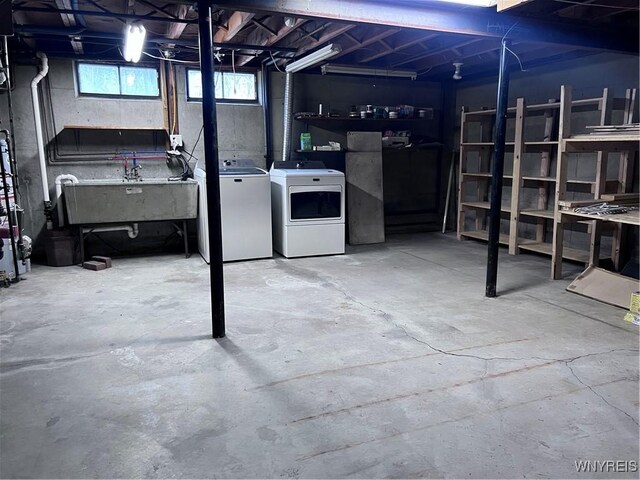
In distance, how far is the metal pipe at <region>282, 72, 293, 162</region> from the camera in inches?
228

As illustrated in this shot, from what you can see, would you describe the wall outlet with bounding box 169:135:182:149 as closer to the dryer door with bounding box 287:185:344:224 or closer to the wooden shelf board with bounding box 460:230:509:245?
the dryer door with bounding box 287:185:344:224

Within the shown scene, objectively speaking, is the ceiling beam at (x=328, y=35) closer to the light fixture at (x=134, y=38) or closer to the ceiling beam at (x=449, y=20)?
the ceiling beam at (x=449, y=20)

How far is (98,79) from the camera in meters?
5.32

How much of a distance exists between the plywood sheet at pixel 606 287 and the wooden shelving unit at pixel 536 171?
426mm

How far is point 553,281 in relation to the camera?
4.32 m

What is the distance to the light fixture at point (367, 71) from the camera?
19.5ft

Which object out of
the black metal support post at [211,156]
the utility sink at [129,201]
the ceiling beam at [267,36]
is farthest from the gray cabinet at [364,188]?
the black metal support post at [211,156]

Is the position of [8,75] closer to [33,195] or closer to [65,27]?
[65,27]

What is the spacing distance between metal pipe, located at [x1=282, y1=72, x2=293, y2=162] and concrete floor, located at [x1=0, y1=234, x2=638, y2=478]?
93.8 inches

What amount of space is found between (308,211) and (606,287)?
10.0 ft

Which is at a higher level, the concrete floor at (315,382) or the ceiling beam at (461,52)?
the ceiling beam at (461,52)

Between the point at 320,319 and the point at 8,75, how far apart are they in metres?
4.10

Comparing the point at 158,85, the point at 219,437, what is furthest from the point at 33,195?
the point at 219,437

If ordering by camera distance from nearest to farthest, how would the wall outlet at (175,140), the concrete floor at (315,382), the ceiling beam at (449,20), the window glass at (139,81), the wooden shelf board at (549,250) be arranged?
the concrete floor at (315,382), the ceiling beam at (449,20), the wooden shelf board at (549,250), the window glass at (139,81), the wall outlet at (175,140)
